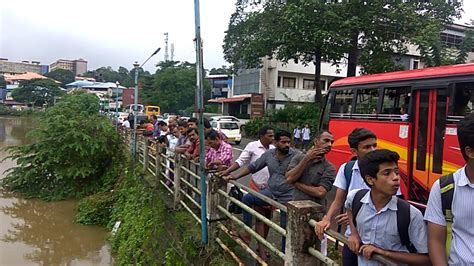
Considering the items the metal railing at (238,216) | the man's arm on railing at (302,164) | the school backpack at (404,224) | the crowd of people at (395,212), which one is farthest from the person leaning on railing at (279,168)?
the school backpack at (404,224)

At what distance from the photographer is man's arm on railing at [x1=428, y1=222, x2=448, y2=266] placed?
1.87 m

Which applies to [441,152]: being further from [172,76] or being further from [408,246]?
[172,76]

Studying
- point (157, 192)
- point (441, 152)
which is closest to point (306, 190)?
point (441, 152)

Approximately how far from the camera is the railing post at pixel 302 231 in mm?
2658

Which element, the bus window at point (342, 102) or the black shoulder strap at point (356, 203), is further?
the bus window at point (342, 102)

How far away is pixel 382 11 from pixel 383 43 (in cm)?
195

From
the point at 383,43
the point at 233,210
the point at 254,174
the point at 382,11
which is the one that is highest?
the point at 382,11

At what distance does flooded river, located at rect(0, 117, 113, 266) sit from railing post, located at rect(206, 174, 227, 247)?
425 cm

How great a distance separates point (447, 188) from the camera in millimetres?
1892

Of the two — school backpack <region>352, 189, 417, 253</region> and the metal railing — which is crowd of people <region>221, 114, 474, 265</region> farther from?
the metal railing

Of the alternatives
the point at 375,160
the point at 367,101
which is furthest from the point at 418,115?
the point at 375,160

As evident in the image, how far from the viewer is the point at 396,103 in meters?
7.80

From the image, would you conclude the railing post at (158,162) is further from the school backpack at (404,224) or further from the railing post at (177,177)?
the school backpack at (404,224)

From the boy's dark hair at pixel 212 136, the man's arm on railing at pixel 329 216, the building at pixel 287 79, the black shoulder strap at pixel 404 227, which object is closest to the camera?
the black shoulder strap at pixel 404 227
